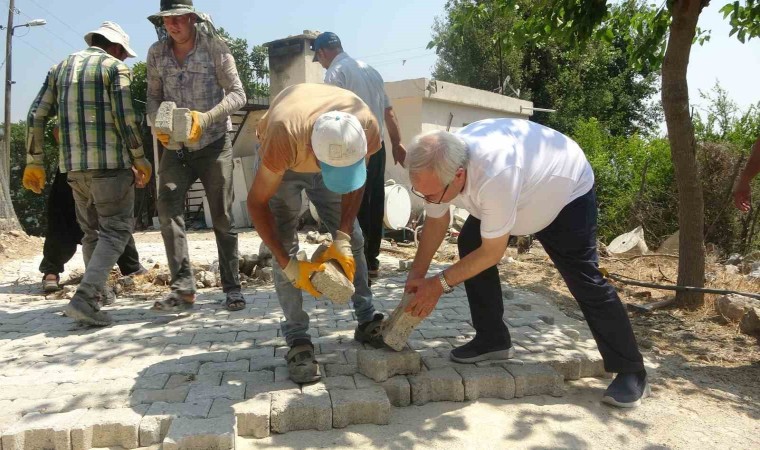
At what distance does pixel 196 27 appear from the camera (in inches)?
165

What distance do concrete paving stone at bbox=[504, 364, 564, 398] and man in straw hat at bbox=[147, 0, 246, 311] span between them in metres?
2.37

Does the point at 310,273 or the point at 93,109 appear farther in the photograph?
the point at 93,109

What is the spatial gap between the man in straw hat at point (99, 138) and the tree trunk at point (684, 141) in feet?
13.3

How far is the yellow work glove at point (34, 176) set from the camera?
4312 millimetres

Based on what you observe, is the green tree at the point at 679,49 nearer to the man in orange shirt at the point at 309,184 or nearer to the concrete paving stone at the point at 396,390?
the man in orange shirt at the point at 309,184

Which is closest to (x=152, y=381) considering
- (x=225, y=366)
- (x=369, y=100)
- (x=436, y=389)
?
(x=225, y=366)

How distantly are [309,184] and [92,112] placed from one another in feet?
6.41

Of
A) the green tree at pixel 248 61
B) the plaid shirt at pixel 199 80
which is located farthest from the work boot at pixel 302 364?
the green tree at pixel 248 61

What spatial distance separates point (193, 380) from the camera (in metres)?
3.01

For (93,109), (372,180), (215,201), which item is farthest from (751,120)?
(93,109)

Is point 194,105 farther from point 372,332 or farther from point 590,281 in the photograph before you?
point 590,281

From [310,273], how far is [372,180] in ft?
7.59

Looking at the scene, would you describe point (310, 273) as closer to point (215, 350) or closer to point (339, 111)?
point (339, 111)

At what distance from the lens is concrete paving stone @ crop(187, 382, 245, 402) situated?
2717 mm
